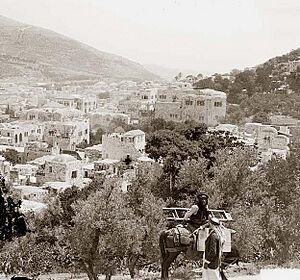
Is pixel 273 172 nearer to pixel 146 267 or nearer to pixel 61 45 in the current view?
pixel 146 267

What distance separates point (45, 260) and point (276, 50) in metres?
2.05

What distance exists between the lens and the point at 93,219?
3633 millimetres

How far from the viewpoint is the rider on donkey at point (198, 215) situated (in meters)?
2.81

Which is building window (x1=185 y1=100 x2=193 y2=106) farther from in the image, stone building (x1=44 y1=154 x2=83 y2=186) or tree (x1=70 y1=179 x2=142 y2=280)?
tree (x1=70 y1=179 x2=142 y2=280)

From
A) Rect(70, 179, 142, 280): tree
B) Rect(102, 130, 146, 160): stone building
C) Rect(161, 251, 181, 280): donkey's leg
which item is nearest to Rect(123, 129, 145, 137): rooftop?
Rect(102, 130, 146, 160): stone building

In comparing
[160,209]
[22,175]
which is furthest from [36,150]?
[160,209]

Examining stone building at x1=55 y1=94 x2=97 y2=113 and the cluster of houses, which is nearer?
the cluster of houses

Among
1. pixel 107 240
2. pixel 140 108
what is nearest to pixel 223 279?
pixel 107 240

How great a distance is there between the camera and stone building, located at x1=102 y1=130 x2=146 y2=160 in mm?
4387

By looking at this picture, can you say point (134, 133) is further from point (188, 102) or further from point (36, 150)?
point (36, 150)

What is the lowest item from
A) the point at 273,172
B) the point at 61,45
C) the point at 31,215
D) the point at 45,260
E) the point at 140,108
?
the point at 45,260

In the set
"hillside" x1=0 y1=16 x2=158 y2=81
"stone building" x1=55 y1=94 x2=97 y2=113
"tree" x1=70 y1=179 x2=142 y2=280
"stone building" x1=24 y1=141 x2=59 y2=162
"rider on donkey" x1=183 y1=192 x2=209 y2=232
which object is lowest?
"tree" x1=70 y1=179 x2=142 y2=280

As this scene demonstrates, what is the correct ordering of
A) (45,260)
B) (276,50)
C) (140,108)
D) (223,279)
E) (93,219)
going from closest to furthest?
1. (223,279)
2. (93,219)
3. (45,260)
4. (276,50)
5. (140,108)

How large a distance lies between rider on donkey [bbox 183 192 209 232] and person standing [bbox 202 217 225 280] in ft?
0.41
